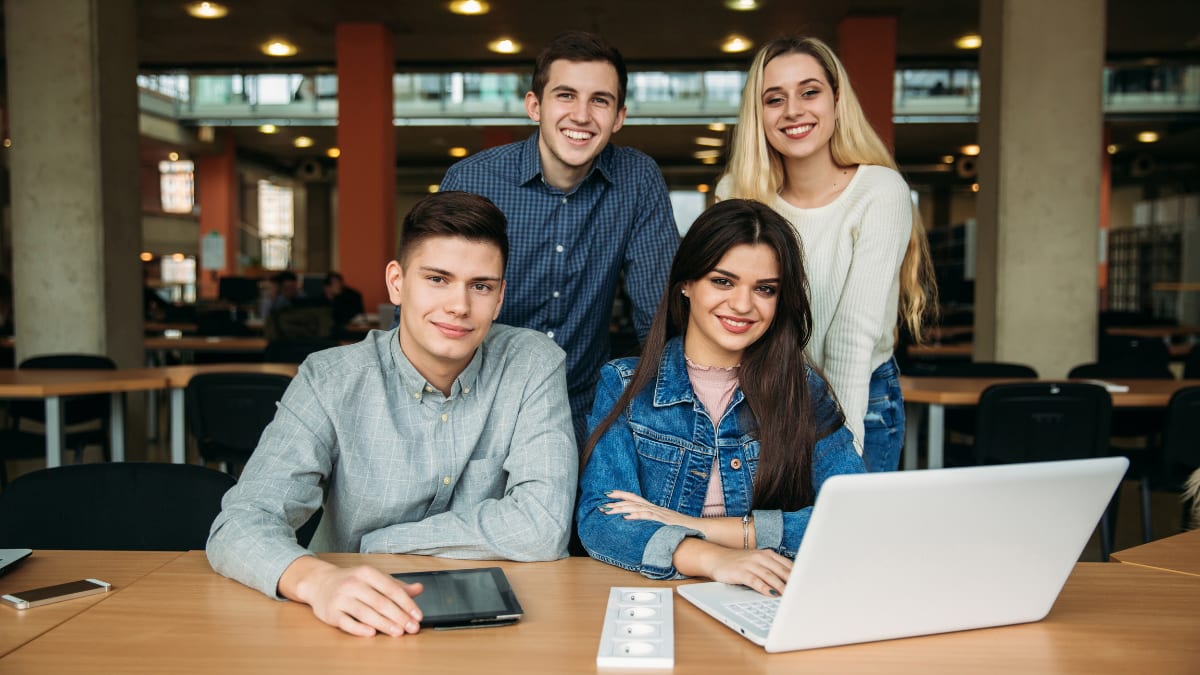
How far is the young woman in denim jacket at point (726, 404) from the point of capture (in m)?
1.69

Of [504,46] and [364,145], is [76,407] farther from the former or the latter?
[504,46]

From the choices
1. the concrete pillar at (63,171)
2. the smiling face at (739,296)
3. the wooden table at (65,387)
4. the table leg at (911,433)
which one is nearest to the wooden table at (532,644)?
the smiling face at (739,296)

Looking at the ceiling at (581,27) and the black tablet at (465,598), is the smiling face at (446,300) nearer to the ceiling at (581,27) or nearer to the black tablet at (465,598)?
the black tablet at (465,598)


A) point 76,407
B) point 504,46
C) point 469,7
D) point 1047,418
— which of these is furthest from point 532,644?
point 504,46

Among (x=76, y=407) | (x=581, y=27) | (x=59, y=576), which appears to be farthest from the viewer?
(x=581, y=27)

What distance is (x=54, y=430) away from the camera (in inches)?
158

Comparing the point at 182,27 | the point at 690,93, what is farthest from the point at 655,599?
the point at 690,93

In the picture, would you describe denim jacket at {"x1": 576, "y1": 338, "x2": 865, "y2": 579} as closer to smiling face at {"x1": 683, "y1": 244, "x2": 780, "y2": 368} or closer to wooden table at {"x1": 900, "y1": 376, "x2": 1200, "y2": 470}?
smiling face at {"x1": 683, "y1": 244, "x2": 780, "y2": 368}

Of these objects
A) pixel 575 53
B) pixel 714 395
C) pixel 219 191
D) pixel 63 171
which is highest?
pixel 219 191

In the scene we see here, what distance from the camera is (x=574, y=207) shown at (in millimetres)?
2236

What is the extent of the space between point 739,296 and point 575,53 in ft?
2.36

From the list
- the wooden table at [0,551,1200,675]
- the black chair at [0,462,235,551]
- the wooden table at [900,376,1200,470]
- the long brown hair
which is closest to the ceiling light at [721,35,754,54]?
the wooden table at [900,376,1200,470]

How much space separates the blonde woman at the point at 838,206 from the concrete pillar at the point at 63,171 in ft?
14.6

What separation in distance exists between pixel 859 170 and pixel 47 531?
1.76 metres
